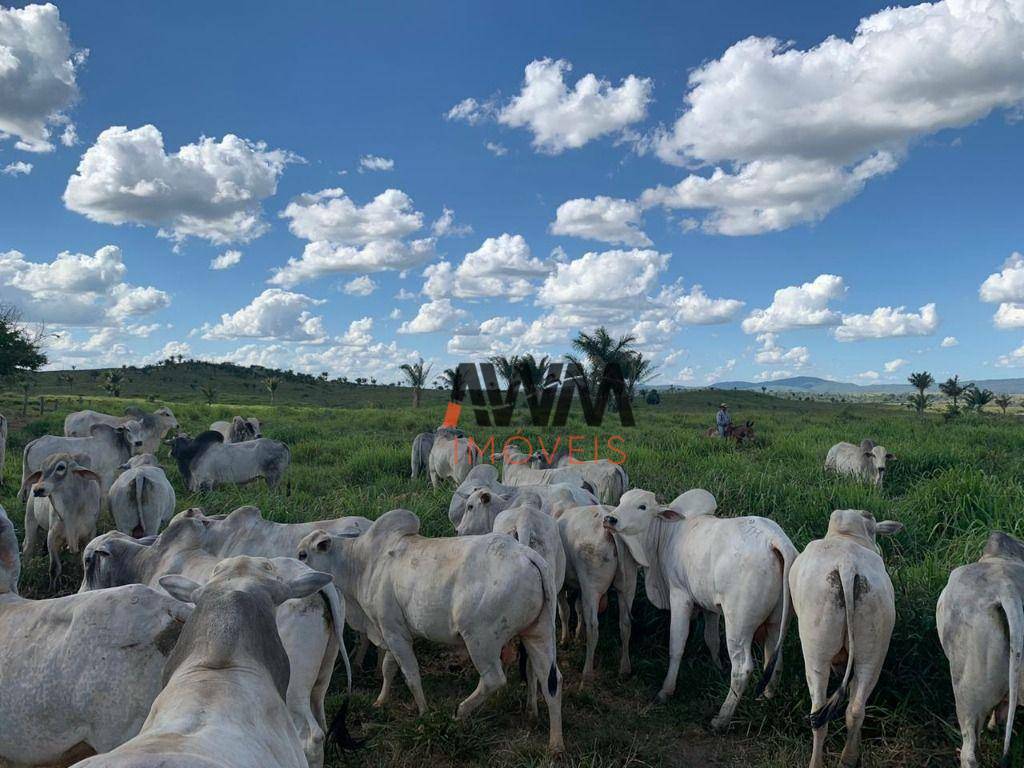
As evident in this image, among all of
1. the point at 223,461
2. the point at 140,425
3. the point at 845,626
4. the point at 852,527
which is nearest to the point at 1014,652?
the point at 845,626

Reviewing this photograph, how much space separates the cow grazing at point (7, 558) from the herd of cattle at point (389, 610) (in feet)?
0.04

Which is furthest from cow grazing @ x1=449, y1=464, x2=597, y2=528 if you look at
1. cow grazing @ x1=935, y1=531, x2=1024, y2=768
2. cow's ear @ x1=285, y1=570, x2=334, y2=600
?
cow's ear @ x1=285, y1=570, x2=334, y2=600

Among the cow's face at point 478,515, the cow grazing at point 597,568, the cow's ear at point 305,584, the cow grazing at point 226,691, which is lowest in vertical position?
the cow grazing at point 597,568

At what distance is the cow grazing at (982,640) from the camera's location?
144 inches

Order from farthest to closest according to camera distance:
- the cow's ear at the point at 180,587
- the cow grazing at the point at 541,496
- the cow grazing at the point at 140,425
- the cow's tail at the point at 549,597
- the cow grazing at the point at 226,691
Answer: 1. the cow grazing at the point at 140,425
2. the cow grazing at the point at 541,496
3. the cow's tail at the point at 549,597
4. the cow's ear at the point at 180,587
5. the cow grazing at the point at 226,691

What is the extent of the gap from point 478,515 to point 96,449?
A: 782cm

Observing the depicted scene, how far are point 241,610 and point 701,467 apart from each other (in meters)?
9.20

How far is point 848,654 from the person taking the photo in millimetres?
4191

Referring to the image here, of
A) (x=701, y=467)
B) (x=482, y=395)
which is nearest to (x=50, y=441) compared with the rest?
(x=701, y=467)

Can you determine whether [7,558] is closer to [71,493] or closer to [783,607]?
[71,493]

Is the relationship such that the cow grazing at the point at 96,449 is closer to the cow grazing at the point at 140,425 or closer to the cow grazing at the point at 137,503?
the cow grazing at the point at 140,425

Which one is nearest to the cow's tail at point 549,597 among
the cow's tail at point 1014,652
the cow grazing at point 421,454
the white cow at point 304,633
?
the white cow at point 304,633

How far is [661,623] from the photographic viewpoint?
634 cm

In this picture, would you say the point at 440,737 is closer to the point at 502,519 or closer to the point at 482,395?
the point at 502,519
